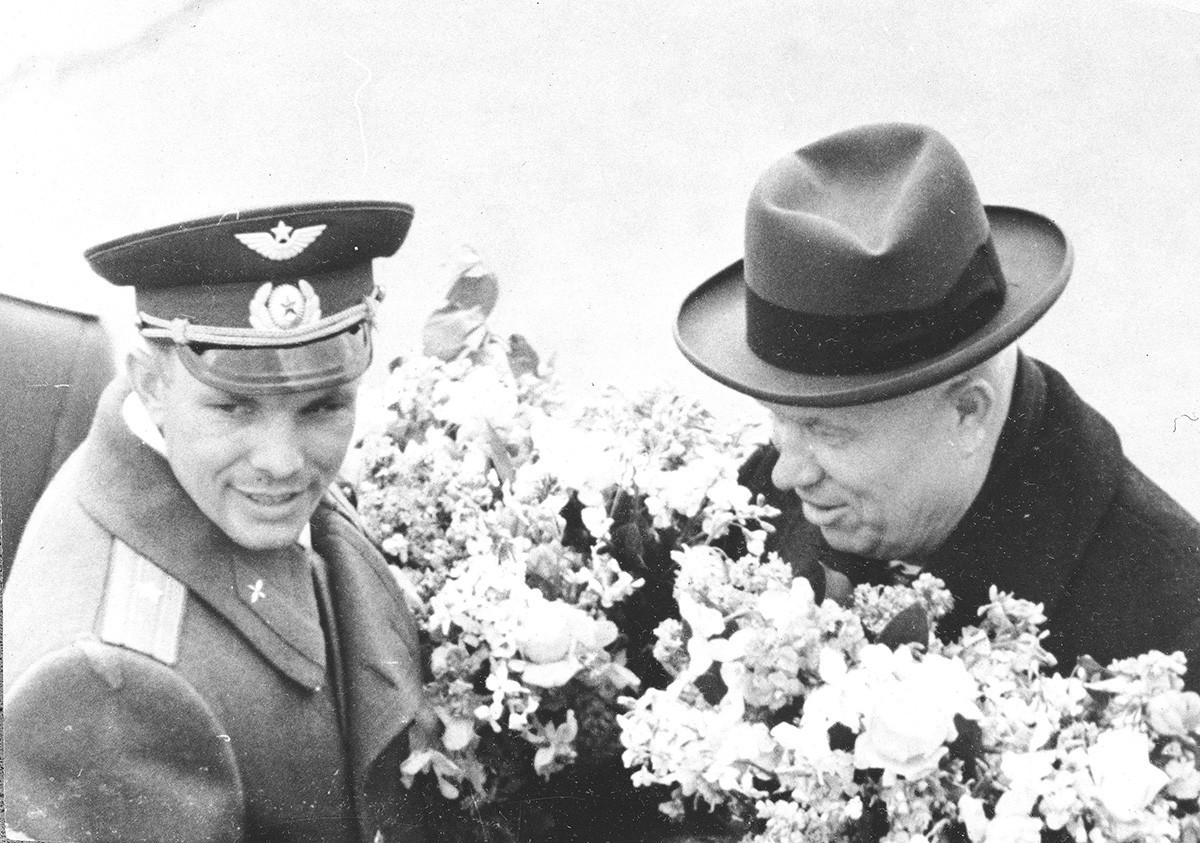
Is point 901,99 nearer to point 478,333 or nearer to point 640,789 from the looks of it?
point 478,333

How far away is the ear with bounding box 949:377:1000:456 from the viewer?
87.4 inches

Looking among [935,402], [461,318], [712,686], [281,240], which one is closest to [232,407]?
[281,240]

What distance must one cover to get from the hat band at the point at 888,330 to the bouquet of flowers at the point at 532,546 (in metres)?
0.27

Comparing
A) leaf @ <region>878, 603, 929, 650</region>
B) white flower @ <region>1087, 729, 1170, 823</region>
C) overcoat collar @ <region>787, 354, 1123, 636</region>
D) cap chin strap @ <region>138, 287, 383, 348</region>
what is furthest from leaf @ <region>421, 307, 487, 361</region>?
white flower @ <region>1087, 729, 1170, 823</region>

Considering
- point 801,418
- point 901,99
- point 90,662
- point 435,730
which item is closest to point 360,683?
point 435,730

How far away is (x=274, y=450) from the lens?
2.02 meters

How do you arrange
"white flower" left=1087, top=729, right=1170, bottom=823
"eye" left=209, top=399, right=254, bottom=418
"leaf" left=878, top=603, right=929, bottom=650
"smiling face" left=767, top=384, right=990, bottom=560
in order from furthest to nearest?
1. "smiling face" left=767, top=384, right=990, bottom=560
2. "eye" left=209, top=399, right=254, bottom=418
3. "leaf" left=878, top=603, right=929, bottom=650
4. "white flower" left=1087, top=729, right=1170, bottom=823

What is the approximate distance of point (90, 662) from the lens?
186 centimetres

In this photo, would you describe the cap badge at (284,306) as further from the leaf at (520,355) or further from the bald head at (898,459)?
the bald head at (898,459)

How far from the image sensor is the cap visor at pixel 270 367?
197cm

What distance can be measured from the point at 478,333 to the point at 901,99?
947 mm

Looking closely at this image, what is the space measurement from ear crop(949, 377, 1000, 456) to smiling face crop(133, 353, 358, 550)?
3.45ft

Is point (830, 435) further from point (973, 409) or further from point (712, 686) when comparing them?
point (712, 686)

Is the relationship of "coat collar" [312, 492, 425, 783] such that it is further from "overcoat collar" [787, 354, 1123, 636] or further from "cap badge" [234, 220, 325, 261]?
"overcoat collar" [787, 354, 1123, 636]
